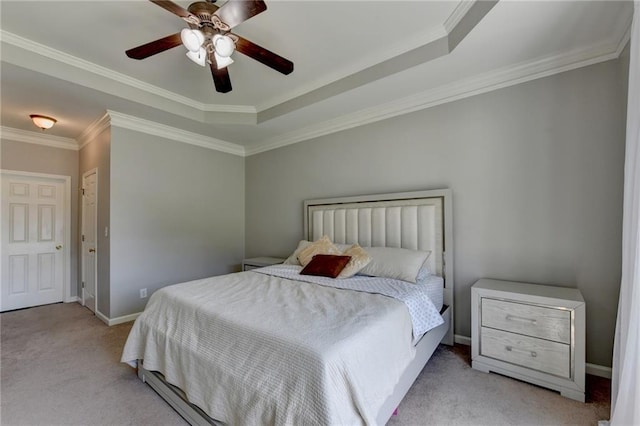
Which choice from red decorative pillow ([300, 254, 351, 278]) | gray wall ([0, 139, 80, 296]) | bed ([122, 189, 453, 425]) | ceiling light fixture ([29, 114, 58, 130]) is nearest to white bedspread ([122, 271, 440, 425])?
bed ([122, 189, 453, 425])

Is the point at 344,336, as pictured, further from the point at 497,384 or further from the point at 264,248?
the point at 264,248

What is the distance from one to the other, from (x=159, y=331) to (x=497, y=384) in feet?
8.22

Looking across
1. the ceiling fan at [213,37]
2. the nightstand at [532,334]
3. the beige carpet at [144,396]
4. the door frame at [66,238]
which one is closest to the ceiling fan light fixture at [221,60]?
the ceiling fan at [213,37]

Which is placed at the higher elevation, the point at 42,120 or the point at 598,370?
the point at 42,120

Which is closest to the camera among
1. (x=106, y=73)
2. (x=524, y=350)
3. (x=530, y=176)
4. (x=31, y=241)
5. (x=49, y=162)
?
(x=524, y=350)

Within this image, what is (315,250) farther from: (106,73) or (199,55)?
(106,73)

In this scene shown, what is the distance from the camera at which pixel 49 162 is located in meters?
4.39

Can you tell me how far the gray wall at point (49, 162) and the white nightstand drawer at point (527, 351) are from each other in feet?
19.0

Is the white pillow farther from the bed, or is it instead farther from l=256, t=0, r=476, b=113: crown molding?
l=256, t=0, r=476, b=113: crown molding

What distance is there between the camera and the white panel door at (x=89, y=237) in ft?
12.9

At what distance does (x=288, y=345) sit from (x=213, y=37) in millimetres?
2040

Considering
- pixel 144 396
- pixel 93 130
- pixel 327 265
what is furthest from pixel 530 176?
pixel 93 130

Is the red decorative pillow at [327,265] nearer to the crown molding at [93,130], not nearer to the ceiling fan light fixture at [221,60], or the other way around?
the ceiling fan light fixture at [221,60]

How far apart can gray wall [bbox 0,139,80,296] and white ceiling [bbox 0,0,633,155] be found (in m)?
0.64
